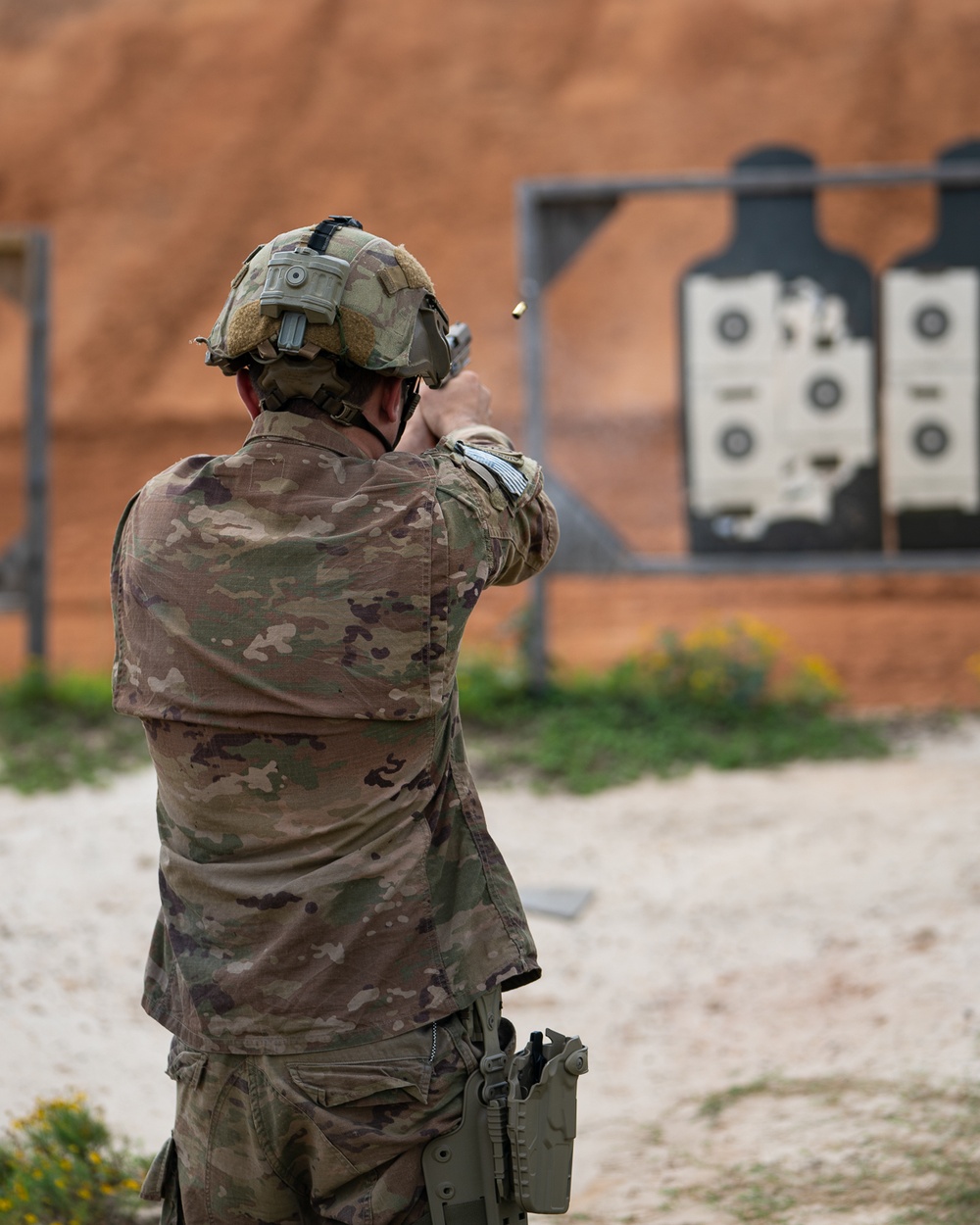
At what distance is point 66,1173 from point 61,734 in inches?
128

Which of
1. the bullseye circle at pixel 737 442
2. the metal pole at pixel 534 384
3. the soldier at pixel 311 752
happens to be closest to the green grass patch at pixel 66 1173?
the soldier at pixel 311 752

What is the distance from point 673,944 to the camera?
166 inches

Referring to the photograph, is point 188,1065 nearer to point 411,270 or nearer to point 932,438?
point 411,270

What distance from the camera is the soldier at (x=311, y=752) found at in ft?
5.00

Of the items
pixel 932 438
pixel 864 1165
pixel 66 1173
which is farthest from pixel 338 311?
pixel 932 438

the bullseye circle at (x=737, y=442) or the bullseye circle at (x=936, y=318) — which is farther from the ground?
the bullseye circle at (x=936, y=318)

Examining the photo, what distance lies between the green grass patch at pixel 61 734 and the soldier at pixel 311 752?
3.83 meters

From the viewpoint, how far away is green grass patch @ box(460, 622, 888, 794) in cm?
548

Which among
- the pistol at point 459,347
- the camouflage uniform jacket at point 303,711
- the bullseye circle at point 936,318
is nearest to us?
the camouflage uniform jacket at point 303,711

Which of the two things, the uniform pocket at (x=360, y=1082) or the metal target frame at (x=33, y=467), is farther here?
the metal target frame at (x=33, y=467)

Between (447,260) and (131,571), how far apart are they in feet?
25.0

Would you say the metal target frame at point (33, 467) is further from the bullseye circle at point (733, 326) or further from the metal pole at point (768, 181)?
the bullseye circle at point (733, 326)

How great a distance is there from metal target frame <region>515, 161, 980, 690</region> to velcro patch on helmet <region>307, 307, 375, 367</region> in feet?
14.5

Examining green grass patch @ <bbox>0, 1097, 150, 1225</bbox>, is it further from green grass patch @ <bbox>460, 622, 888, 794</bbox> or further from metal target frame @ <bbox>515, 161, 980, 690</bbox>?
metal target frame @ <bbox>515, 161, 980, 690</bbox>
